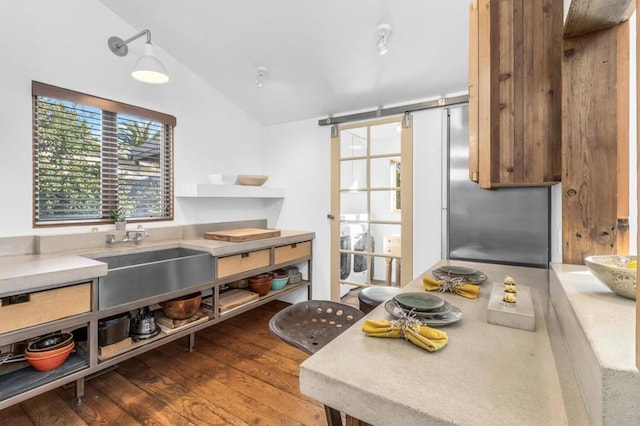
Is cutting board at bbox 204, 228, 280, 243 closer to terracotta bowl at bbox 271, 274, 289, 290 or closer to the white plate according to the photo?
terracotta bowl at bbox 271, 274, 289, 290

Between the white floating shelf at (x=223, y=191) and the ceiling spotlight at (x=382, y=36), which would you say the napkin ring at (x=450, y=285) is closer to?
the ceiling spotlight at (x=382, y=36)

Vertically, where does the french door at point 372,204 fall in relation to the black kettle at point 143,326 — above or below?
above

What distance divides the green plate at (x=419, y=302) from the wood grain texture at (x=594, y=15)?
1.03 meters

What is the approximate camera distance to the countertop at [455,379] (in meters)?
0.59

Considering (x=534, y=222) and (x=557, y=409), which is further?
(x=534, y=222)

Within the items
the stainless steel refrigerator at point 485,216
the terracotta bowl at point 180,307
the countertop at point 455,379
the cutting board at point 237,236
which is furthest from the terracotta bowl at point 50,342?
the stainless steel refrigerator at point 485,216

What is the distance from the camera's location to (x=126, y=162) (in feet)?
8.41

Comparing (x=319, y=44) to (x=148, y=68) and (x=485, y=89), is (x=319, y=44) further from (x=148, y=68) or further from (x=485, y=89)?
(x=485, y=89)

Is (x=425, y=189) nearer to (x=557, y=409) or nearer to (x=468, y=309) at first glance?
(x=468, y=309)

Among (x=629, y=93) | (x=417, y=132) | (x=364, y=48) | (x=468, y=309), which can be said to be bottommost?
(x=468, y=309)

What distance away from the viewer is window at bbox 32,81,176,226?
2.12 meters

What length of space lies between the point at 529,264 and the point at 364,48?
75.8 inches

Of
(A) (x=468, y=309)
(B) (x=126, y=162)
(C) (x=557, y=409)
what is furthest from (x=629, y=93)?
(B) (x=126, y=162)

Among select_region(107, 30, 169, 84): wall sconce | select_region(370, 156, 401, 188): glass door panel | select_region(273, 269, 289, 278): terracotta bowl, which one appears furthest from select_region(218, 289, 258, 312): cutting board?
select_region(107, 30, 169, 84): wall sconce
